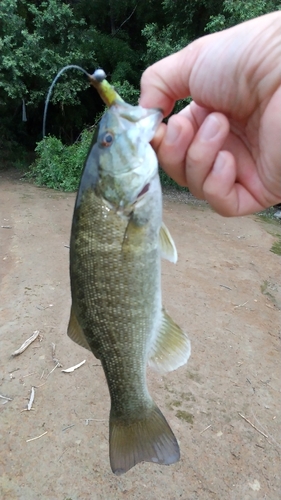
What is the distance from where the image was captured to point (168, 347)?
177cm

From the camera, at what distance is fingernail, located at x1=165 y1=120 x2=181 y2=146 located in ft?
5.38

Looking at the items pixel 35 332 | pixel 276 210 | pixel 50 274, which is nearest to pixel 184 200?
pixel 276 210

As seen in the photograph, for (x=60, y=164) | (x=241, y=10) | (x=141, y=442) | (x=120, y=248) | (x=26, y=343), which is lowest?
(x=60, y=164)

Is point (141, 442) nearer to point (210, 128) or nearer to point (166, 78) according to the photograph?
point (210, 128)

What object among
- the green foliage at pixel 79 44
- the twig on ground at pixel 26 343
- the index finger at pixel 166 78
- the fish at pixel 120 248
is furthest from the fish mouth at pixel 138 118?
the green foliage at pixel 79 44

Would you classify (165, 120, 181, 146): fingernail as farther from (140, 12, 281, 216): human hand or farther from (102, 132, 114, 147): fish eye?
(102, 132, 114, 147): fish eye

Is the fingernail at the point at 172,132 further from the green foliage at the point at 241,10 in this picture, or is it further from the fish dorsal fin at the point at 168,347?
the green foliage at the point at 241,10

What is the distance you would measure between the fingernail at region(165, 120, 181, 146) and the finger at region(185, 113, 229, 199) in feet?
0.23

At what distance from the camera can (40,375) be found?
13.5 feet

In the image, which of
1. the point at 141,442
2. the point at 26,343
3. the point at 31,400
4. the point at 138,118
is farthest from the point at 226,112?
the point at 26,343

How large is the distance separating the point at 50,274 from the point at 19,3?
10345 millimetres

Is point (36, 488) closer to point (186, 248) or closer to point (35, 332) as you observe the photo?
point (35, 332)

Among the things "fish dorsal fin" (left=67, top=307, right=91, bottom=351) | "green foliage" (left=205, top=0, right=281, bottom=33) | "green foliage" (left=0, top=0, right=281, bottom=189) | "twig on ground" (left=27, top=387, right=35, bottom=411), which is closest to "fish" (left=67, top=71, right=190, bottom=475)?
"fish dorsal fin" (left=67, top=307, right=91, bottom=351)

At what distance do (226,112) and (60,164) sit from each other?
10.6m
